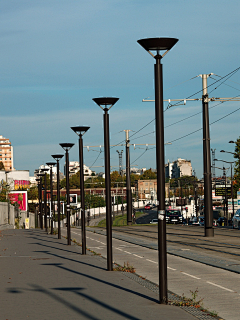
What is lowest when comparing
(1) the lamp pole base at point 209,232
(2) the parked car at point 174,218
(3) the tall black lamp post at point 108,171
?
(2) the parked car at point 174,218

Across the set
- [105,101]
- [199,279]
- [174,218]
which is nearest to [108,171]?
[105,101]

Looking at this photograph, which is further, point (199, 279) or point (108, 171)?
point (108, 171)

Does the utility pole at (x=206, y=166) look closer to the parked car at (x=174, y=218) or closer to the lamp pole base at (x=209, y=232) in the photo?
the lamp pole base at (x=209, y=232)

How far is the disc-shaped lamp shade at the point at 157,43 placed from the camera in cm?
991

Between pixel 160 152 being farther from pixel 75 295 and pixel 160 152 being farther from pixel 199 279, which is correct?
pixel 199 279

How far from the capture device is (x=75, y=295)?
35.3 ft

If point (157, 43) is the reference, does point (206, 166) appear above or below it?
below

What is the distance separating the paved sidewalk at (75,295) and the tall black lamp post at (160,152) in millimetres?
584

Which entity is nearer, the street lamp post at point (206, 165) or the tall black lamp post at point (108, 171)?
the tall black lamp post at point (108, 171)

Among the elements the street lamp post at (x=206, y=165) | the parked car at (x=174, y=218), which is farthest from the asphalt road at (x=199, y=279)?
the parked car at (x=174, y=218)

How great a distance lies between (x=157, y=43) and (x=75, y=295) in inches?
205

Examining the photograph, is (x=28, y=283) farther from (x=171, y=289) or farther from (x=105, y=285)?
(x=171, y=289)

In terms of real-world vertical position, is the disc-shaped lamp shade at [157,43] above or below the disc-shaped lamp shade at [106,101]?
above

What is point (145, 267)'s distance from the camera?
53.6 ft
